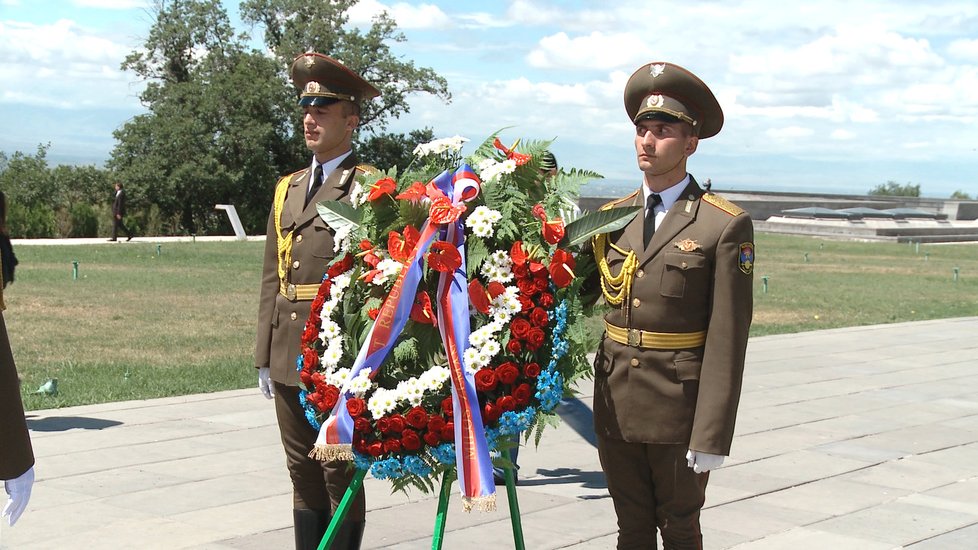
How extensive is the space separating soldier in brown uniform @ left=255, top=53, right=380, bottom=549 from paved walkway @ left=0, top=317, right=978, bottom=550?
0.71m

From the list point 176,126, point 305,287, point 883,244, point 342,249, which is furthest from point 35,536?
point 883,244

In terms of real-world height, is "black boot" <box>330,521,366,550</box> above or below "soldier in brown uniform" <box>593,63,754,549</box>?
below

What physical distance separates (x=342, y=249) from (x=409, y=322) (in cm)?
42

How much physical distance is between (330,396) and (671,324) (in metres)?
1.19

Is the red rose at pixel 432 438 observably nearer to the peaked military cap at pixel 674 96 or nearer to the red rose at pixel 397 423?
the red rose at pixel 397 423

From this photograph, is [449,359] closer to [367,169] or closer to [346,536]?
[367,169]

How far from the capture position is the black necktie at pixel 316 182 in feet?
16.3

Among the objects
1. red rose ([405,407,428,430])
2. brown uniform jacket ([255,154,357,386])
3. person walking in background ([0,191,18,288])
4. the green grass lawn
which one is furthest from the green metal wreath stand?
the green grass lawn

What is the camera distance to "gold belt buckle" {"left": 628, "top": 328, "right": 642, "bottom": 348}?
4.18 metres

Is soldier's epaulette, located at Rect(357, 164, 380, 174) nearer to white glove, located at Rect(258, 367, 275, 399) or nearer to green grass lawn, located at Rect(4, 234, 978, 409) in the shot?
white glove, located at Rect(258, 367, 275, 399)

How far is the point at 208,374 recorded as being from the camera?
10.2 m

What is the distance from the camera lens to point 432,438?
386 cm

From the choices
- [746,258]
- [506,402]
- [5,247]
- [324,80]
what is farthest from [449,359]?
[5,247]

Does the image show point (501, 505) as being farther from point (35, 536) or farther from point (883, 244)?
point (883, 244)
